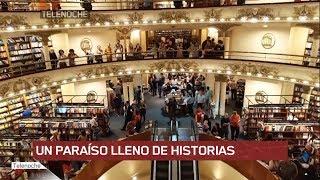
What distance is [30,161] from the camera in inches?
486

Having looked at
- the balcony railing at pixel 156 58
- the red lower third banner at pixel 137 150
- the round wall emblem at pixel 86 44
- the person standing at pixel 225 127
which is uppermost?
the round wall emblem at pixel 86 44

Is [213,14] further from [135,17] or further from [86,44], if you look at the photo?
[86,44]

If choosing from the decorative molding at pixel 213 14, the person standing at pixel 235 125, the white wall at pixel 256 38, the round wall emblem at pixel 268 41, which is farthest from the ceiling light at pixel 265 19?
the person standing at pixel 235 125

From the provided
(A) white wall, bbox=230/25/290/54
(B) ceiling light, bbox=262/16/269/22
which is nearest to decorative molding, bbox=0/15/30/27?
(B) ceiling light, bbox=262/16/269/22

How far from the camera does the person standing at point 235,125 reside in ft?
47.9

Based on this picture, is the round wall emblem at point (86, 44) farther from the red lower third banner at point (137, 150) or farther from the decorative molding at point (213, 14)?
the red lower third banner at point (137, 150)

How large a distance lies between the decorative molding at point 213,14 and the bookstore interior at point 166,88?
0.05 metres

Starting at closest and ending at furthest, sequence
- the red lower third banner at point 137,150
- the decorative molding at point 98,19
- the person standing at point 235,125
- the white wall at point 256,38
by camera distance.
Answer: the red lower third banner at point 137,150
the person standing at point 235,125
the decorative molding at point 98,19
the white wall at point 256,38

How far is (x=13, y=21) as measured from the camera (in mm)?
14609

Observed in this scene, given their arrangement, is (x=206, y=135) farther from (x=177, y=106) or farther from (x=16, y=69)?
(x=16, y=69)

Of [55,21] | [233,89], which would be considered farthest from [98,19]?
[233,89]

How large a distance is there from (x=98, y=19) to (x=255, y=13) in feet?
24.7

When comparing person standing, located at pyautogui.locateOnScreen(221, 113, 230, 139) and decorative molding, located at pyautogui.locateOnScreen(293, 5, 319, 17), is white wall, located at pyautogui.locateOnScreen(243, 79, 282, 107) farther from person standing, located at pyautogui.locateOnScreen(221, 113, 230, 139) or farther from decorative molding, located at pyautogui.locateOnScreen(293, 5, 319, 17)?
decorative molding, located at pyautogui.locateOnScreen(293, 5, 319, 17)

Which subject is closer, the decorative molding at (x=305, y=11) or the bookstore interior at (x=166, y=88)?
the bookstore interior at (x=166, y=88)
